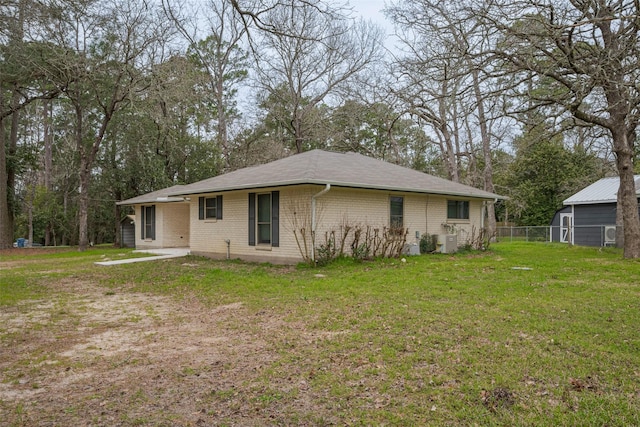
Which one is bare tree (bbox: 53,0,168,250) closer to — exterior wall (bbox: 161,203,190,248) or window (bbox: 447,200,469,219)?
exterior wall (bbox: 161,203,190,248)

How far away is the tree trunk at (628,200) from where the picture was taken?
12914 millimetres

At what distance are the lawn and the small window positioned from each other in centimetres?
625

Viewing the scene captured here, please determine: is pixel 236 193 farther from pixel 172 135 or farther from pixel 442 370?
pixel 172 135

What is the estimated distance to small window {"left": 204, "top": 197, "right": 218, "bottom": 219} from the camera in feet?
47.9

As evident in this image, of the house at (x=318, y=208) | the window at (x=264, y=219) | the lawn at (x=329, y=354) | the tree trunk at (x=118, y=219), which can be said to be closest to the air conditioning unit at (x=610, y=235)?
the house at (x=318, y=208)

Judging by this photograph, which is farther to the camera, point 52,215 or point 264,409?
point 52,215

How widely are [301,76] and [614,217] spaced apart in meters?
17.8

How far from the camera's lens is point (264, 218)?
1283 cm

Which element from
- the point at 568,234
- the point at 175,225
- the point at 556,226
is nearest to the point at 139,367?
the point at 175,225

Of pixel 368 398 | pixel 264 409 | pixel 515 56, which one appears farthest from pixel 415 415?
pixel 515 56

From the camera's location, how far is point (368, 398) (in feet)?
10.8

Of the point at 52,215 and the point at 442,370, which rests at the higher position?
the point at 52,215

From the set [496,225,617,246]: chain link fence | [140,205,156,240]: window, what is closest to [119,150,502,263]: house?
[140,205,156,240]: window

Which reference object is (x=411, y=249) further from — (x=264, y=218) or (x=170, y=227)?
A: (x=170, y=227)
